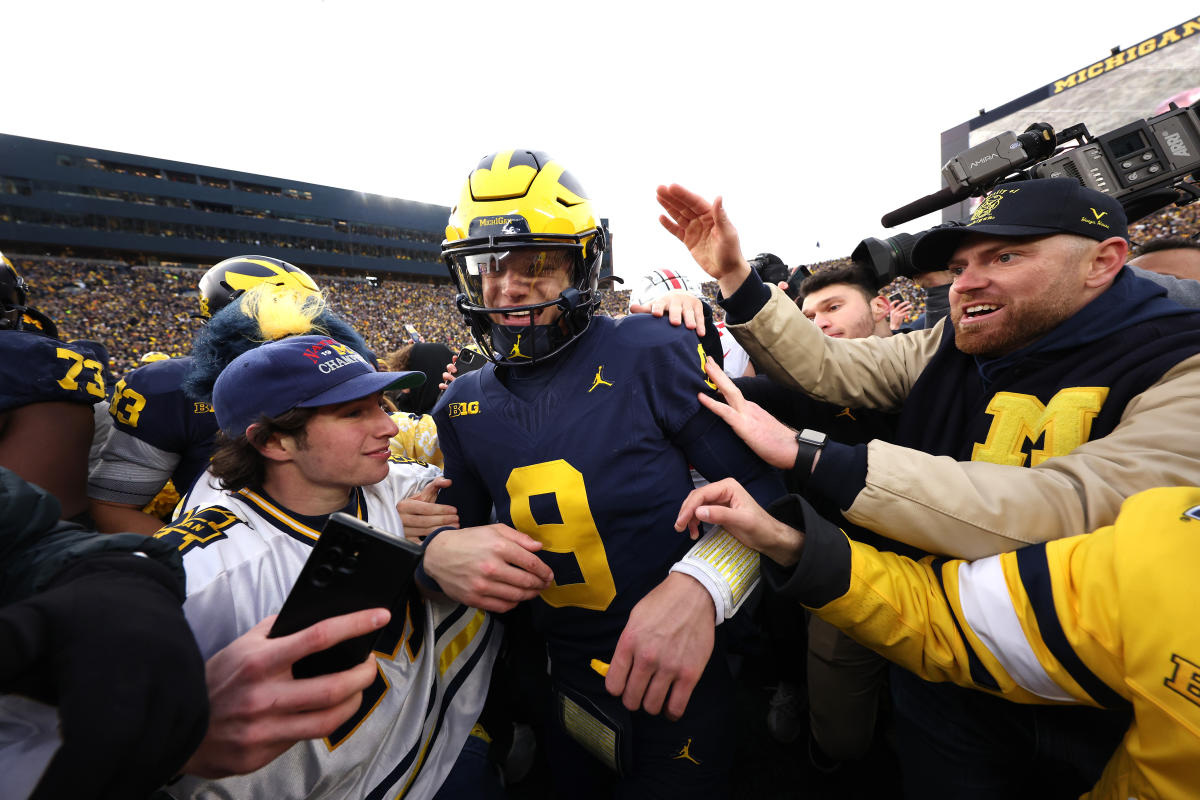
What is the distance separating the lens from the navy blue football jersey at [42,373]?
71.7 inches

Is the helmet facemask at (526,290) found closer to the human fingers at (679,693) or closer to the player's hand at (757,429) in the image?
the player's hand at (757,429)

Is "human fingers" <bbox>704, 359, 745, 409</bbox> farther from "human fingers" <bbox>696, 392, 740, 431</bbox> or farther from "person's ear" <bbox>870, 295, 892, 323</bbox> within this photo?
"person's ear" <bbox>870, 295, 892, 323</bbox>

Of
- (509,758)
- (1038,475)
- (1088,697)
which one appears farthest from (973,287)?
(509,758)

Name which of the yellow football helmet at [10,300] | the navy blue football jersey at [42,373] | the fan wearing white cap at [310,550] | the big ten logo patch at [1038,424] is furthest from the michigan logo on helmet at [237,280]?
the big ten logo patch at [1038,424]

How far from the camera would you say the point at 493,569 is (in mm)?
1318

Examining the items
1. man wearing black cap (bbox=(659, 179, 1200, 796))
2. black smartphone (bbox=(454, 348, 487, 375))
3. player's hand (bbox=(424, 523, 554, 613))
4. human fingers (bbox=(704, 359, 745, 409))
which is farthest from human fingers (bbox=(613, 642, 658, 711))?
black smartphone (bbox=(454, 348, 487, 375))

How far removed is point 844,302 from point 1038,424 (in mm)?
1859

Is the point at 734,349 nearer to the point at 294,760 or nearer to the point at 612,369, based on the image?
the point at 612,369

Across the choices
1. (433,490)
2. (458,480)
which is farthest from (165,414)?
(458,480)

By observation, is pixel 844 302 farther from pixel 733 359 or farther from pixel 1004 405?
pixel 1004 405

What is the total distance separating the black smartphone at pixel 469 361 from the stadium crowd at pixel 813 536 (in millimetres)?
1381

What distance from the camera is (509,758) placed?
260 centimetres

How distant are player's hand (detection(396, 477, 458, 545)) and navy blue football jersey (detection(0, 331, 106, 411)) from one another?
1.47 meters

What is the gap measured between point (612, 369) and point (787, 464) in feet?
2.03
